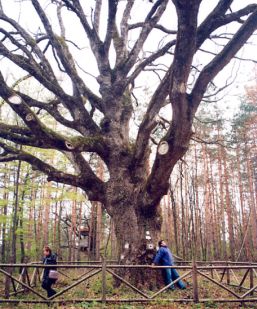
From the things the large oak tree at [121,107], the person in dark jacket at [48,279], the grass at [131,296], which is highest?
the large oak tree at [121,107]

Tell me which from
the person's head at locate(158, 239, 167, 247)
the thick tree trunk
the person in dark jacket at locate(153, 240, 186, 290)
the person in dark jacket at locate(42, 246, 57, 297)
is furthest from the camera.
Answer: the person's head at locate(158, 239, 167, 247)

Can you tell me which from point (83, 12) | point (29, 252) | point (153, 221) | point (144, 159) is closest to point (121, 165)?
point (144, 159)

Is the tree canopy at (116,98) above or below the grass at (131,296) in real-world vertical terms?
above

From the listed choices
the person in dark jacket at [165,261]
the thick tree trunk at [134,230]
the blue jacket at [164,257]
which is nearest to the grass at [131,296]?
the person in dark jacket at [165,261]

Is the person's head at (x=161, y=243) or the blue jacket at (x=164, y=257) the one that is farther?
the person's head at (x=161, y=243)

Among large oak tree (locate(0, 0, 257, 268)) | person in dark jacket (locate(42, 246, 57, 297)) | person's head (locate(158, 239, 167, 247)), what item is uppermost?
large oak tree (locate(0, 0, 257, 268))

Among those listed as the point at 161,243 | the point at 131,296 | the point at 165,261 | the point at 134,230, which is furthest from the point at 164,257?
the point at 131,296

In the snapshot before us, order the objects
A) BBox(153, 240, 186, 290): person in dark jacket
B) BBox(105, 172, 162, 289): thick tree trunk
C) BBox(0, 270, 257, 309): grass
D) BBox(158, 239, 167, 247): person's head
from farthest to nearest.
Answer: BBox(158, 239, 167, 247): person's head → BBox(153, 240, 186, 290): person in dark jacket → BBox(105, 172, 162, 289): thick tree trunk → BBox(0, 270, 257, 309): grass

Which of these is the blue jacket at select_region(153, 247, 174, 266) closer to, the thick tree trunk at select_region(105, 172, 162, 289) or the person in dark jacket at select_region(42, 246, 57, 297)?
the thick tree trunk at select_region(105, 172, 162, 289)

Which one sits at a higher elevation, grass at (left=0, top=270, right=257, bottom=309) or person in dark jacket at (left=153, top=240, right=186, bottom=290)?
person in dark jacket at (left=153, top=240, right=186, bottom=290)

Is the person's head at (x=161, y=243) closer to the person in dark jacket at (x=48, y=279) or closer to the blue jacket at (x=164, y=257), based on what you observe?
the blue jacket at (x=164, y=257)

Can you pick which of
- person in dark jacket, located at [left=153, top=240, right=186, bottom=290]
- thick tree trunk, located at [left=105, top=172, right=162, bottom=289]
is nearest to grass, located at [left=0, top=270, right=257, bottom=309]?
person in dark jacket, located at [left=153, top=240, right=186, bottom=290]

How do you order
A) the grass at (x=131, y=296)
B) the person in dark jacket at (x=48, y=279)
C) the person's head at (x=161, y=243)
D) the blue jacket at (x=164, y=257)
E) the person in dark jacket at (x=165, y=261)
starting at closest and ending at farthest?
the grass at (x=131, y=296)
the person in dark jacket at (x=48, y=279)
the person in dark jacket at (x=165, y=261)
the blue jacket at (x=164, y=257)
the person's head at (x=161, y=243)

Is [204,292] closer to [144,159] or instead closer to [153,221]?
[153,221]
